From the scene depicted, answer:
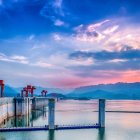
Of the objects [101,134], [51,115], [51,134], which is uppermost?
[51,115]

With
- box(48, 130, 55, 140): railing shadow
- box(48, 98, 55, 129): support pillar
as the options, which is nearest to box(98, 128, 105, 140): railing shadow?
box(48, 130, 55, 140): railing shadow

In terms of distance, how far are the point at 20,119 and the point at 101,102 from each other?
27.1 metres

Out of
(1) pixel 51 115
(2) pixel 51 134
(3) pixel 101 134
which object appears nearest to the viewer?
(2) pixel 51 134

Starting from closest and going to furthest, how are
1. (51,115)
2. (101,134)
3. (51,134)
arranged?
(51,134)
(101,134)
(51,115)

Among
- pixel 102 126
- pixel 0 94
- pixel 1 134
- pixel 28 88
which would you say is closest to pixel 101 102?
pixel 102 126

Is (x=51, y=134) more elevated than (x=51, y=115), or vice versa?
(x=51, y=115)

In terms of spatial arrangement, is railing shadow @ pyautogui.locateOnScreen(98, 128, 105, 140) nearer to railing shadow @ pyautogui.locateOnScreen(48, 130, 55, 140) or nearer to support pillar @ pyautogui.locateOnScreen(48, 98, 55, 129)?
railing shadow @ pyautogui.locateOnScreen(48, 130, 55, 140)

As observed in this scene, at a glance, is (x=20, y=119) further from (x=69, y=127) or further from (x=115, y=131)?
(x=115, y=131)

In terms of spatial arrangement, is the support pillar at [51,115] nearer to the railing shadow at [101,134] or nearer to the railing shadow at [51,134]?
the railing shadow at [51,134]

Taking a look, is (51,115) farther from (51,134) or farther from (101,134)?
(101,134)

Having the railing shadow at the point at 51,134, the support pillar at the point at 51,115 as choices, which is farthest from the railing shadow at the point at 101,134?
the support pillar at the point at 51,115

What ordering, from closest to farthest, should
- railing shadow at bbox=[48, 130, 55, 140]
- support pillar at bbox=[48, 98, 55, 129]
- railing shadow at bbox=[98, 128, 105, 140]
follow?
railing shadow at bbox=[48, 130, 55, 140]
railing shadow at bbox=[98, 128, 105, 140]
support pillar at bbox=[48, 98, 55, 129]

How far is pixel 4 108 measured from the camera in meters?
61.1

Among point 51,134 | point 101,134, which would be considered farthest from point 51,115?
point 101,134
